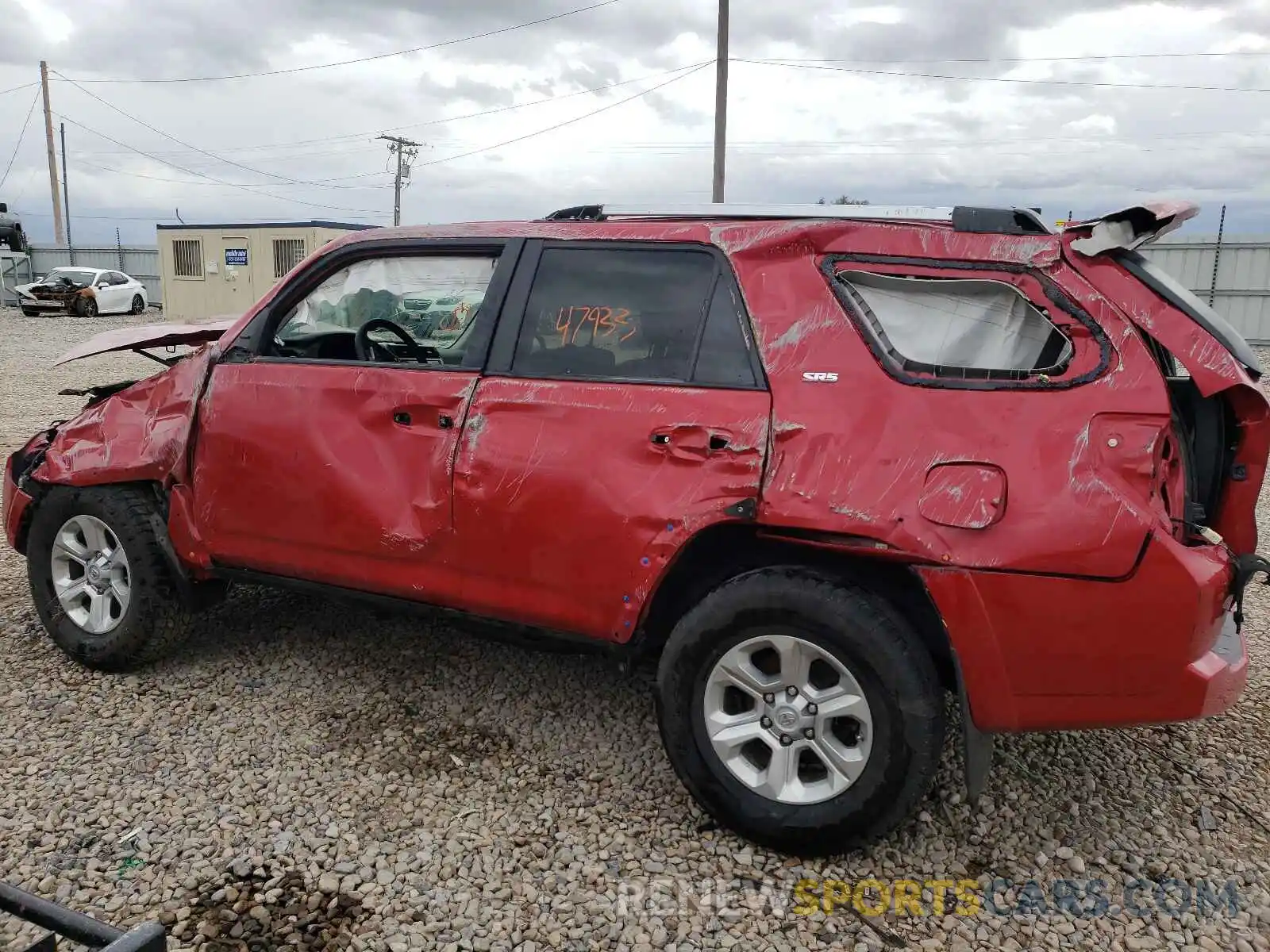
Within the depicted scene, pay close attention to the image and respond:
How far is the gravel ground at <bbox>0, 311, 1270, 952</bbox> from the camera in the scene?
95.2 inches

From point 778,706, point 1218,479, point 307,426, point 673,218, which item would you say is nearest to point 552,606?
point 778,706

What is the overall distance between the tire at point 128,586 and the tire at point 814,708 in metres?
2.07

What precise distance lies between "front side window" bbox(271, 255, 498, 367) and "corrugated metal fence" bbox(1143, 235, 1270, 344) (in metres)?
17.6

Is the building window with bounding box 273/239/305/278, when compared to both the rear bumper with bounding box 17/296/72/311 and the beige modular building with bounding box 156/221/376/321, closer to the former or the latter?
the beige modular building with bounding box 156/221/376/321

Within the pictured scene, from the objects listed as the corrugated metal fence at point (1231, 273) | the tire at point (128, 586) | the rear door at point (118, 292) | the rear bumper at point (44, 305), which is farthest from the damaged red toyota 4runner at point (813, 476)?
the rear door at point (118, 292)

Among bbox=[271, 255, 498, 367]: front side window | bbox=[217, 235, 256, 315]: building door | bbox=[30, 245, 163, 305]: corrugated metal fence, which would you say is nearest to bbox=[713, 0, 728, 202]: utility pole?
bbox=[217, 235, 256, 315]: building door

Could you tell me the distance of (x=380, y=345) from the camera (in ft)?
12.6

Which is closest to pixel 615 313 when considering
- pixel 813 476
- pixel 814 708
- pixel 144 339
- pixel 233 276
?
pixel 813 476

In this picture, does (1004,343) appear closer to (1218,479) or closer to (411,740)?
(1218,479)

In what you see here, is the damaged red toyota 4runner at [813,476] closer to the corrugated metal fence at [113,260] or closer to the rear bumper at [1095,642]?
the rear bumper at [1095,642]

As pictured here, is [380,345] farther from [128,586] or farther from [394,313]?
[128,586]

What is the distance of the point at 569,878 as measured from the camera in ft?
8.48

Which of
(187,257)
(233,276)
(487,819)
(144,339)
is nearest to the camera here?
(487,819)

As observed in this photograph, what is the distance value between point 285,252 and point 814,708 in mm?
22070
